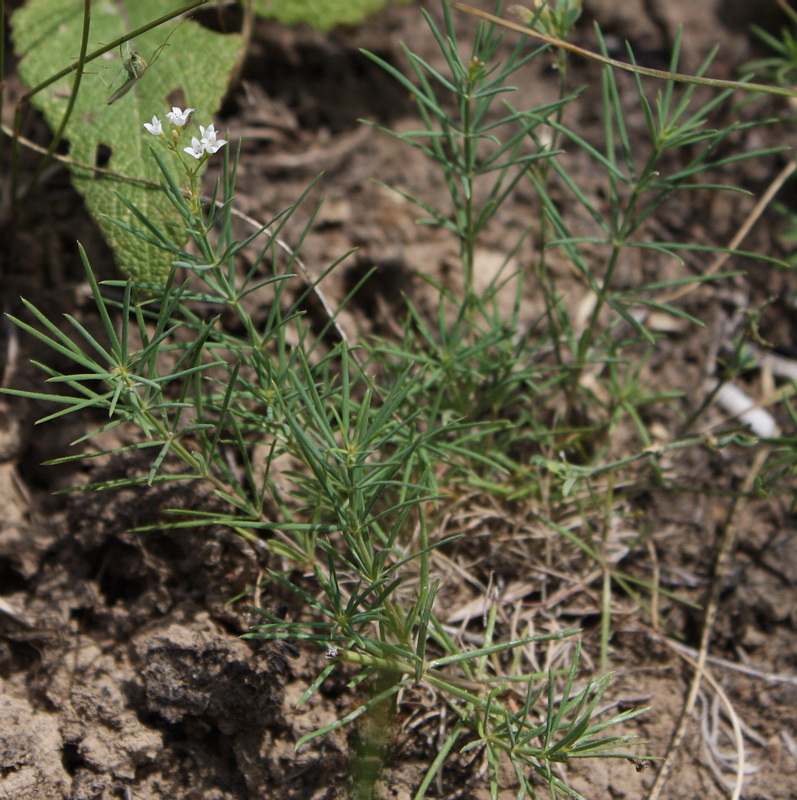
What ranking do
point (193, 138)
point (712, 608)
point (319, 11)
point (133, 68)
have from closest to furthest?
point (193, 138) → point (133, 68) → point (712, 608) → point (319, 11)

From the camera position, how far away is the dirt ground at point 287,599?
6.97ft

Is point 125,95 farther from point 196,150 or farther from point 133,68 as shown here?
point 196,150

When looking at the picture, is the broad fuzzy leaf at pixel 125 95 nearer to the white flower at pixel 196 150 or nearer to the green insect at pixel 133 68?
the green insect at pixel 133 68

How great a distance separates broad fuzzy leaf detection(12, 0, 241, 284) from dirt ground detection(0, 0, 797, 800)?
1.09 feet

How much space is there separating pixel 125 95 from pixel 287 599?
181 centimetres

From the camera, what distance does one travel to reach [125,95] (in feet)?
8.79

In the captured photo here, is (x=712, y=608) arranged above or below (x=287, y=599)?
below

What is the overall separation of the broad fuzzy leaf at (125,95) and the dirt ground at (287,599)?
33 centimetres

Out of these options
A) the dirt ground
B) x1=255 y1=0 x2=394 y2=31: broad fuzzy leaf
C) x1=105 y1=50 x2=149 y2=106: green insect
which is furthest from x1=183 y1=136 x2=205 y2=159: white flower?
x1=255 y1=0 x2=394 y2=31: broad fuzzy leaf

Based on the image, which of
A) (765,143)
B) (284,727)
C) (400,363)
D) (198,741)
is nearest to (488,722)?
(284,727)

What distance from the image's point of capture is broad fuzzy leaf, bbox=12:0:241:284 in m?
2.45

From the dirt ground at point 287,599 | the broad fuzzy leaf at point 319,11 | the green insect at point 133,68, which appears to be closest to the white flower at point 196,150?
the green insect at point 133,68

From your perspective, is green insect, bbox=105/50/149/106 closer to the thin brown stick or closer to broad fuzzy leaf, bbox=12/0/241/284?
broad fuzzy leaf, bbox=12/0/241/284

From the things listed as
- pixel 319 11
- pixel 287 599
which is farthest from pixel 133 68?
pixel 287 599
